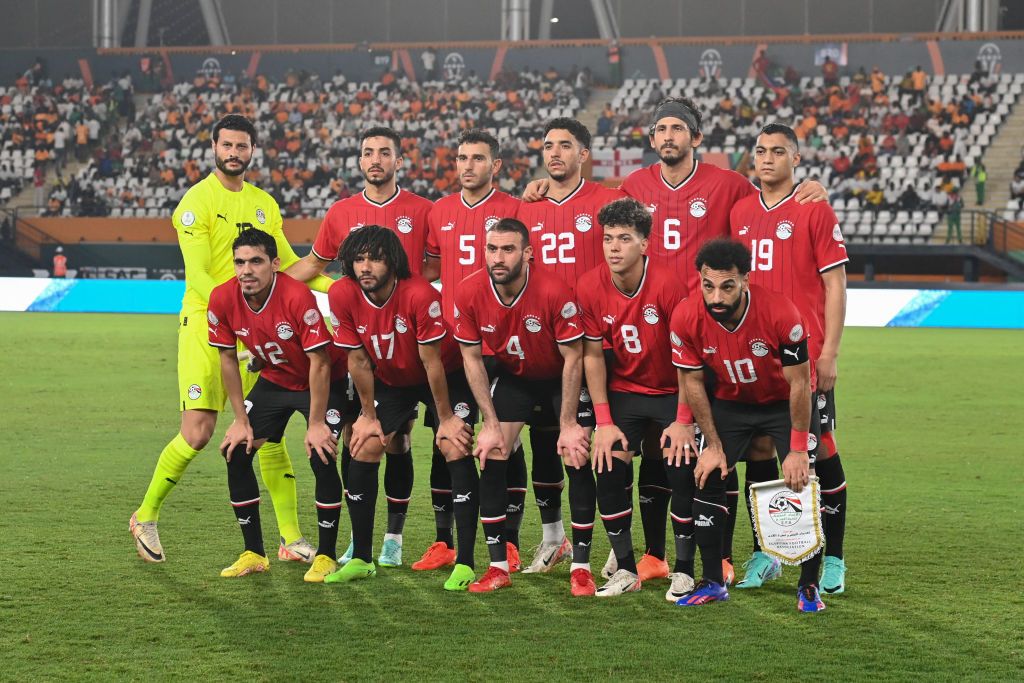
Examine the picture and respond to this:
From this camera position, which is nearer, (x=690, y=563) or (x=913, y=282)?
(x=690, y=563)

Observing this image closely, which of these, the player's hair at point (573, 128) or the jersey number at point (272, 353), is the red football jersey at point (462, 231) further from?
the jersey number at point (272, 353)

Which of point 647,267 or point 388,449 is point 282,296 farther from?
point 647,267

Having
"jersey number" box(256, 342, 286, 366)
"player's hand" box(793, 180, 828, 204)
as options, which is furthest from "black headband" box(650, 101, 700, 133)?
"jersey number" box(256, 342, 286, 366)

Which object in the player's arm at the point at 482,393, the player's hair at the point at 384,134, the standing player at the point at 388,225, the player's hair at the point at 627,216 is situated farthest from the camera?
the player's hair at the point at 384,134

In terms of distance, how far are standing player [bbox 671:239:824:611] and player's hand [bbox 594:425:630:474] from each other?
399 mm

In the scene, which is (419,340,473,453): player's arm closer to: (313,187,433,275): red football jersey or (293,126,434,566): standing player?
(293,126,434,566): standing player

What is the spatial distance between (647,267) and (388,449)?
163 centimetres

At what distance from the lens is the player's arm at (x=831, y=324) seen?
19.2ft

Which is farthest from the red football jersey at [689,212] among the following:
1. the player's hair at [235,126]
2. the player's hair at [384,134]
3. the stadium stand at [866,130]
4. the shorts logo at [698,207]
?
the stadium stand at [866,130]

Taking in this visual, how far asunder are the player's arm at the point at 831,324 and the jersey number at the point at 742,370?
0.43 meters

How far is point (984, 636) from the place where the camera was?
517 cm

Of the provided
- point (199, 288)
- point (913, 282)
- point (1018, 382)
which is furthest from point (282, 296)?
point (913, 282)

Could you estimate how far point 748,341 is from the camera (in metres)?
5.52

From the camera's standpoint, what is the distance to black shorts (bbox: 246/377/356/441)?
21.1ft
